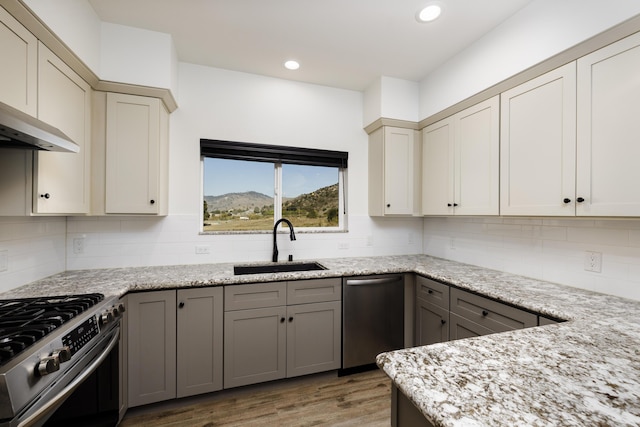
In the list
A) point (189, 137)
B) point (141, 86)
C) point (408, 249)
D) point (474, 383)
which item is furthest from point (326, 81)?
point (474, 383)

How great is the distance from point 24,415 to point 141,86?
1.95 m

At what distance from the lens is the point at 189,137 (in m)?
2.56

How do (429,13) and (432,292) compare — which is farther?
(432,292)

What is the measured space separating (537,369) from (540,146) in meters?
1.48

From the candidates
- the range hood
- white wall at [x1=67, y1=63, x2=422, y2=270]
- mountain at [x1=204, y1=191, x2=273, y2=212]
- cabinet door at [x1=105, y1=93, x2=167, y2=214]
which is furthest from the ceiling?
mountain at [x1=204, y1=191, x2=273, y2=212]

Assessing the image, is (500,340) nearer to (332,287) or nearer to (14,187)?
(332,287)

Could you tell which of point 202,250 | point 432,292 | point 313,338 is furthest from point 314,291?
point 202,250

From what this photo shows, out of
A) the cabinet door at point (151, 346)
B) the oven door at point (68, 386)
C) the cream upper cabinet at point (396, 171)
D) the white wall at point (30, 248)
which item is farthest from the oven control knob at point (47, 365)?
the cream upper cabinet at point (396, 171)

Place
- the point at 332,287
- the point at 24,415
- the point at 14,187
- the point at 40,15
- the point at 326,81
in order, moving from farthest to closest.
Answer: the point at 326,81
the point at 332,287
the point at 14,187
the point at 40,15
the point at 24,415

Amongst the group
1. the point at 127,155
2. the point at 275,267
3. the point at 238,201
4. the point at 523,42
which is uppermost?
the point at 523,42

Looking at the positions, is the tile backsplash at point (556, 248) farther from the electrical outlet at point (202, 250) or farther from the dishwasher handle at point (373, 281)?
the electrical outlet at point (202, 250)

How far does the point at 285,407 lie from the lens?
2.02 m

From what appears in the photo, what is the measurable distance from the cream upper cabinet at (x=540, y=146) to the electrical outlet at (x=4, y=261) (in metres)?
3.17

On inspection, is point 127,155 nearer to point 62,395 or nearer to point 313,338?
point 62,395
